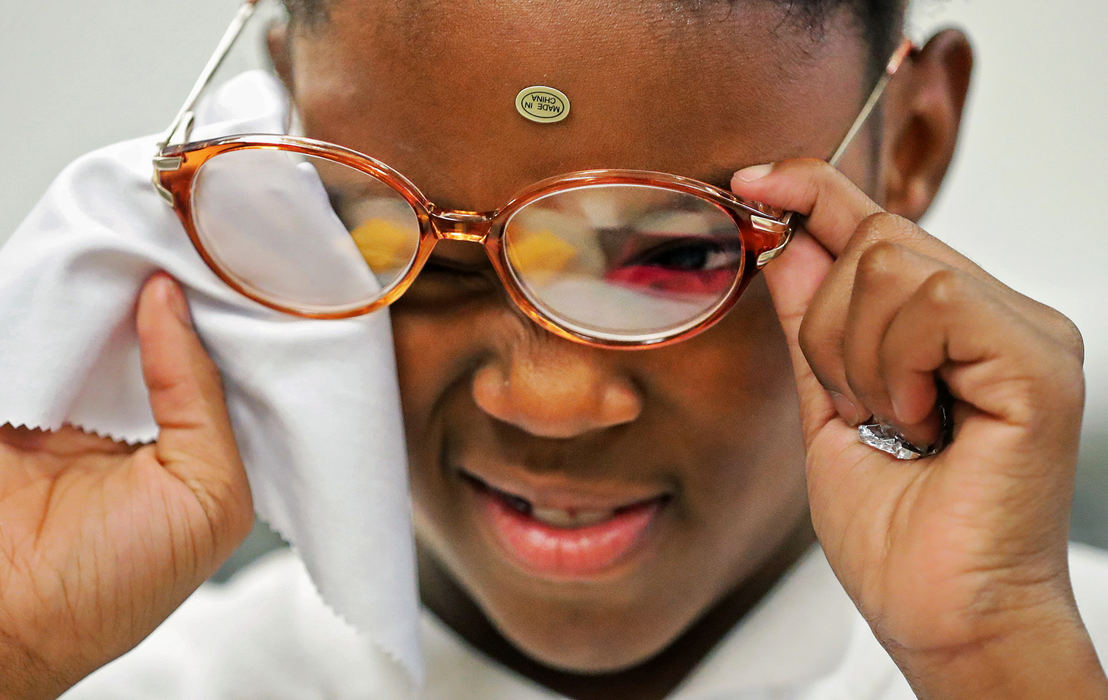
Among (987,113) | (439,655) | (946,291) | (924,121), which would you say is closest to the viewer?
(946,291)

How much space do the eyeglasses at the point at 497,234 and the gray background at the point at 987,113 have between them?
719mm

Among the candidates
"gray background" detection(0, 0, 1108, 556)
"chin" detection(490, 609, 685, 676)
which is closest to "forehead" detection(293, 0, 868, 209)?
"chin" detection(490, 609, 685, 676)

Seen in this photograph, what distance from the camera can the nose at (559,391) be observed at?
888 mm

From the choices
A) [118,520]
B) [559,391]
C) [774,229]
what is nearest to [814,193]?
[774,229]

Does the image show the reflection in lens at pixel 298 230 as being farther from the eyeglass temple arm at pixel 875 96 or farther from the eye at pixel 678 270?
the eyeglass temple arm at pixel 875 96

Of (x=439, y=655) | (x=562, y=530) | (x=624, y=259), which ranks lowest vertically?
(x=439, y=655)

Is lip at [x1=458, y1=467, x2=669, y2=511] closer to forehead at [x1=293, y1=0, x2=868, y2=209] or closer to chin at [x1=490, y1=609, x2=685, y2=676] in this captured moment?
chin at [x1=490, y1=609, x2=685, y2=676]

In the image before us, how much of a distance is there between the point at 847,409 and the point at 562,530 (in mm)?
304

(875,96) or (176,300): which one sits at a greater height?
(875,96)

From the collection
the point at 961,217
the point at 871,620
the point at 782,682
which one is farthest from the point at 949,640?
the point at 961,217

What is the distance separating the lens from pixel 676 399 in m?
Answer: 0.93

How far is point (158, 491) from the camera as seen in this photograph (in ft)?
3.16

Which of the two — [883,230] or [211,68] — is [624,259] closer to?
[883,230]

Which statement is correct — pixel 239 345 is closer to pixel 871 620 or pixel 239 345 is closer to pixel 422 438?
pixel 422 438
